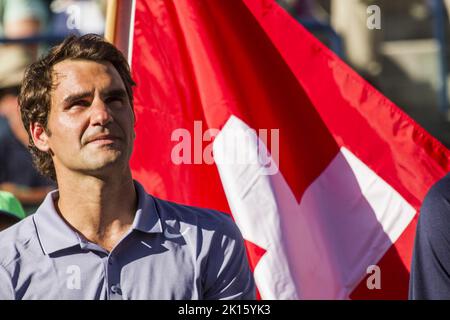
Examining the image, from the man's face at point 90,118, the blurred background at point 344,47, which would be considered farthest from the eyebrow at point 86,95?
the blurred background at point 344,47

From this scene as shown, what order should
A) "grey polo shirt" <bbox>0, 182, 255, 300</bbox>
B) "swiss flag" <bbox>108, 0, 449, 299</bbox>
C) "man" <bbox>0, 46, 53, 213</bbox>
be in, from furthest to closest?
1. "man" <bbox>0, 46, 53, 213</bbox>
2. "swiss flag" <bbox>108, 0, 449, 299</bbox>
3. "grey polo shirt" <bbox>0, 182, 255, 300</bbox>

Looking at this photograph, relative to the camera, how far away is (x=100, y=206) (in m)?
3.20

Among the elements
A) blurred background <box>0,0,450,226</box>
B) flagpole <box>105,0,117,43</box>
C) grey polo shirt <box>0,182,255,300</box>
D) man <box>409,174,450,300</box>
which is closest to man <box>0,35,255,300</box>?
grey polo shirt <box>0,182,255,300</box>

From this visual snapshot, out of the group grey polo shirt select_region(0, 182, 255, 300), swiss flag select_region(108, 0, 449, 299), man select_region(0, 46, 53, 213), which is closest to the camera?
grey polo shirt select_region(0, 182, 255, 300)

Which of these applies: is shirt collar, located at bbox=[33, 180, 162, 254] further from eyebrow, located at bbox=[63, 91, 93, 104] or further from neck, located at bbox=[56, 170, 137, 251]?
eyebrow, located at bbox=[63, 91, 93, 104]

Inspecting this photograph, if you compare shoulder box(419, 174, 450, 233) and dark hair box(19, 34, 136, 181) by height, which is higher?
dark hair box(19, 34, 136, 181)

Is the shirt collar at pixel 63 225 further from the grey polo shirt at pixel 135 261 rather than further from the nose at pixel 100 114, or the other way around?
the nose at pixel 100 114

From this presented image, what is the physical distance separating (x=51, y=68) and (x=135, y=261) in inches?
26.3

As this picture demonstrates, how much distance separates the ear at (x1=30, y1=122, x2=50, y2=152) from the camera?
3.36 metres

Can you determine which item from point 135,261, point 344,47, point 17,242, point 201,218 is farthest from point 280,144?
point 344,47

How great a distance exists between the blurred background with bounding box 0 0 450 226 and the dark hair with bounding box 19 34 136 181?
3695 millimetres

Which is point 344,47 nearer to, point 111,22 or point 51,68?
point 111,22

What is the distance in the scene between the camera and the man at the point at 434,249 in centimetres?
312

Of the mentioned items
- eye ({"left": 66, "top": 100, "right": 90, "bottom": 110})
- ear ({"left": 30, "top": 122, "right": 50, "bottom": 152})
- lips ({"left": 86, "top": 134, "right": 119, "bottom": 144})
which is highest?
eye ({"left": 66, "top": 100, "right": 90, "bottom": 110})
